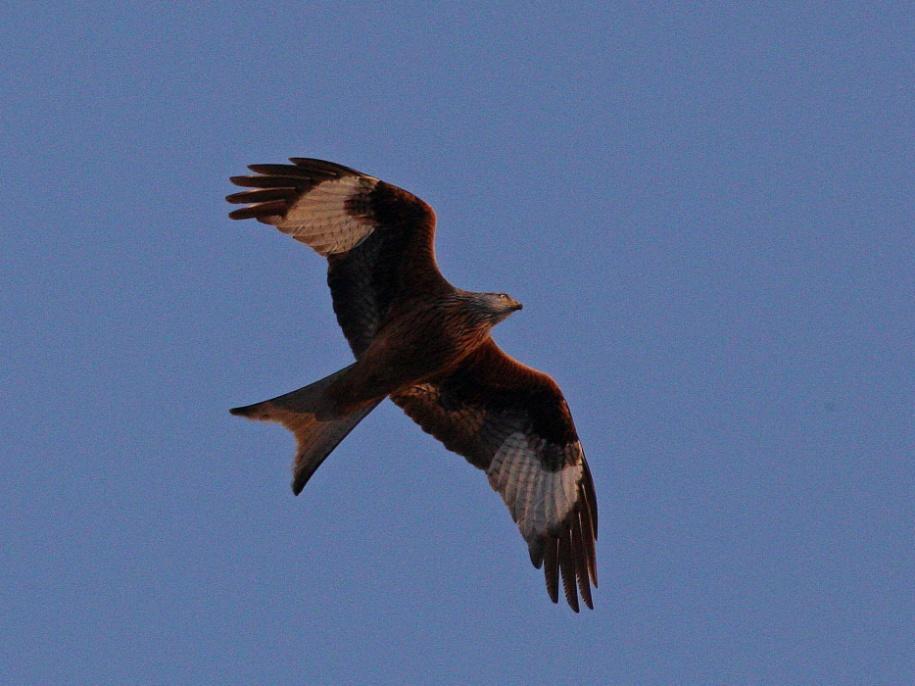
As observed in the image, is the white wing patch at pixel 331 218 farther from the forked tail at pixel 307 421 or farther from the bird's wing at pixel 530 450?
the bird's wing at pixel 530 450

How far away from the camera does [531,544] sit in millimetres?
11562

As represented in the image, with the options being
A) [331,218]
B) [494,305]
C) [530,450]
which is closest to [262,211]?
[331,218]

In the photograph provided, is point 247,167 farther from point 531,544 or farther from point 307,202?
point 531,544

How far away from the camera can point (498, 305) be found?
34.6ft

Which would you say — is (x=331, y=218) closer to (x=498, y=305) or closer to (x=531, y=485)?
(x=498, y=305)

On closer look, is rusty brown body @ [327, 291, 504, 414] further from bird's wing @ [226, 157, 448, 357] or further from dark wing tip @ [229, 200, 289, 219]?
dark wing tip @ [229, 200, 289, 219]

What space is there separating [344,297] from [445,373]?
1046 mm

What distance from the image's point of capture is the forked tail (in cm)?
1041

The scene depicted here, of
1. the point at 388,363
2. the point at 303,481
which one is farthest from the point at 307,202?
the point at 303,481

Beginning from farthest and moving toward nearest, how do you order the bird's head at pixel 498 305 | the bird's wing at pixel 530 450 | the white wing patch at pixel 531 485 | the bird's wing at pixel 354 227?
the white wing patch at pixel 531 485, the bird's wing at pixel 530 450, the bird's wing at pixel 354 227, the bird's head at pixel 498 305

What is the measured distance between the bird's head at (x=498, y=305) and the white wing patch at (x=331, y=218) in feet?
3.64

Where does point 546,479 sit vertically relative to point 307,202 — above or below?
below

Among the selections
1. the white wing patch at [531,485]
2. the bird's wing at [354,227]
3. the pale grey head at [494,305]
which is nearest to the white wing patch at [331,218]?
the bird's wing at [354,227]

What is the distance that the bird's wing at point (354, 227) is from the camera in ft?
34.9
